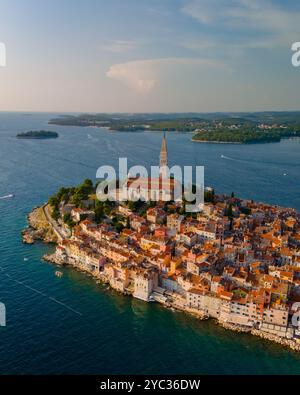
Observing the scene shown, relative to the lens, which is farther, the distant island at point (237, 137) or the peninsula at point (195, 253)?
the distant island at point (237, 137)

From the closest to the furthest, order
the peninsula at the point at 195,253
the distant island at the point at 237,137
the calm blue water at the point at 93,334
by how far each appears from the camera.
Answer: the calm blue water at the point at 93,334 → the peninsula at the point at 195,253 → the distant island at the point at 237,137

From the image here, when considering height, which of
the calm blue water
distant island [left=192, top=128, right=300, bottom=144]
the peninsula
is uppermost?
distant island [left=192, top=128, right=300, bottom=144]

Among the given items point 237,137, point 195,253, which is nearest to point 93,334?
point 195,253

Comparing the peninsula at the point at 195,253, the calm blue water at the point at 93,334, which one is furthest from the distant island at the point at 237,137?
the calm blue water at the point at 93,334

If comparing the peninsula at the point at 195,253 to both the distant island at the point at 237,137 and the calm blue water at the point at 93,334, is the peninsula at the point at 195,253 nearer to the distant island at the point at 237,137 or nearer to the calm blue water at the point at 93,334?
the calm blue water at the point at 93,334

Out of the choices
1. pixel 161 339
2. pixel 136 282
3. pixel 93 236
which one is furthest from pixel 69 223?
pixel 161 339

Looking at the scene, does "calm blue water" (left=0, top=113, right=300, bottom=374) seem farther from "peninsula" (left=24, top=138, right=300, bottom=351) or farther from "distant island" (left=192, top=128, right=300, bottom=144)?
"distant island" (left=192, top=128, right=300, bottom=144)

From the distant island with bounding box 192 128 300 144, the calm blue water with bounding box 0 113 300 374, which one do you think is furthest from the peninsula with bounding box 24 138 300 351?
the distant island with bounding box 192 128 300 144

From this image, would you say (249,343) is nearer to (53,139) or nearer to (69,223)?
(69,223)
